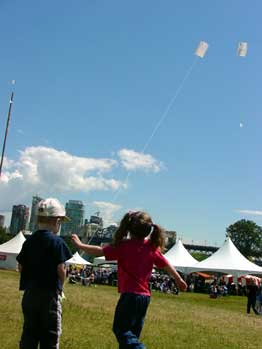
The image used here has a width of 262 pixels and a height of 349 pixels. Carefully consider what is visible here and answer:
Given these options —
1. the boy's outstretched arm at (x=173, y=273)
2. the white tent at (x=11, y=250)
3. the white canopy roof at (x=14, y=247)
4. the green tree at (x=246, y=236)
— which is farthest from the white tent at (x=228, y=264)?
the green tree at (x=246, y=236)

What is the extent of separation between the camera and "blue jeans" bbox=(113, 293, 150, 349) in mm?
4773

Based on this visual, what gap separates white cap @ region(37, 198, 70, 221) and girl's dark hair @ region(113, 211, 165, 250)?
0.58 metres

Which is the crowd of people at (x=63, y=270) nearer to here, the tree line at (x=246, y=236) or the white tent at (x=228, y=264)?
the white tent at (x=228, y=264)

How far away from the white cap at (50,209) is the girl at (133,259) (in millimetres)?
266

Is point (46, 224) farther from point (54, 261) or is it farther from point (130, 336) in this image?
point (130, 336)

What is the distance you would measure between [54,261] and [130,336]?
0.96 metres

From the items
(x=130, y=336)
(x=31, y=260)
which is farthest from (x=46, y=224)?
(x=130, y=336)

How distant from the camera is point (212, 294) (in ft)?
114

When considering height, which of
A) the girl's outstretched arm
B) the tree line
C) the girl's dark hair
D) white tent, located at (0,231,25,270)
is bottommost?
white tent, located at (0,231,25,270)

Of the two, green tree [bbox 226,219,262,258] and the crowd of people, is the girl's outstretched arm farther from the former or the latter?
green tree [bbox 226,219,262,258]

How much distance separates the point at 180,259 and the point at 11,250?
15976 mm

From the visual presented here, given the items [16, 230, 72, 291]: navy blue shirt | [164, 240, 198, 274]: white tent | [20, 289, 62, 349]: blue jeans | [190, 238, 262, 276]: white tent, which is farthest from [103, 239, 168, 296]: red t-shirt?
[164, 240, 198, 274]: white tent

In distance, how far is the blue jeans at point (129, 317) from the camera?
477cm

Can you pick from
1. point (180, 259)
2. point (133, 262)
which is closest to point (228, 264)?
point (180, 259)
